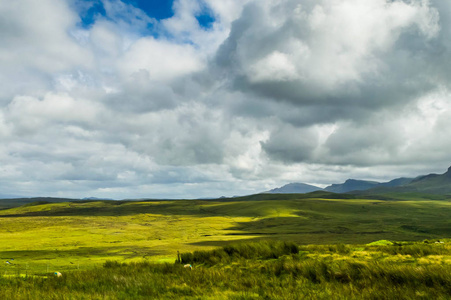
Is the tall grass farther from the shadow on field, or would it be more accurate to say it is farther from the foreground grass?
the shadow on field

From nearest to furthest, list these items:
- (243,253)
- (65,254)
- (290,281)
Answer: (290,281) → (243,253) → (65,254)

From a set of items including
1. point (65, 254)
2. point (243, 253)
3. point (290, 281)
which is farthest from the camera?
point (65, 254)

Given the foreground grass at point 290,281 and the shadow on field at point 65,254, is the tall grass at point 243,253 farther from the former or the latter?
the shadow on field at point 65,254

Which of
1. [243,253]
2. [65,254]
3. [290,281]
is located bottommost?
[65,254]

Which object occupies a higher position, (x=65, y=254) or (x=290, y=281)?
(x=290, y=281)

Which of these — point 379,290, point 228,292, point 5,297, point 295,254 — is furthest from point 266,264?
point 5,297

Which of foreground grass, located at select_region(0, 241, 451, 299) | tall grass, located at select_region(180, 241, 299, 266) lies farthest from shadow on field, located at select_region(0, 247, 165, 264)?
foreground grass, located at select_region(0, 241, 451, 299)

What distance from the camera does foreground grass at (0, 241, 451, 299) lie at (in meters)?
8.57

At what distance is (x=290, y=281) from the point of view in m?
10.5

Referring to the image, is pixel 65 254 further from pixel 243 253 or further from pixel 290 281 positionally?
pixel 290 281

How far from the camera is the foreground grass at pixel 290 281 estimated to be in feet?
28.1

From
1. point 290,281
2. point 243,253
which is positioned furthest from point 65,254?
point 290,281

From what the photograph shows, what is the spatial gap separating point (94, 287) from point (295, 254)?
973 centimetres

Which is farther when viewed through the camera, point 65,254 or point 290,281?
point 65,254
